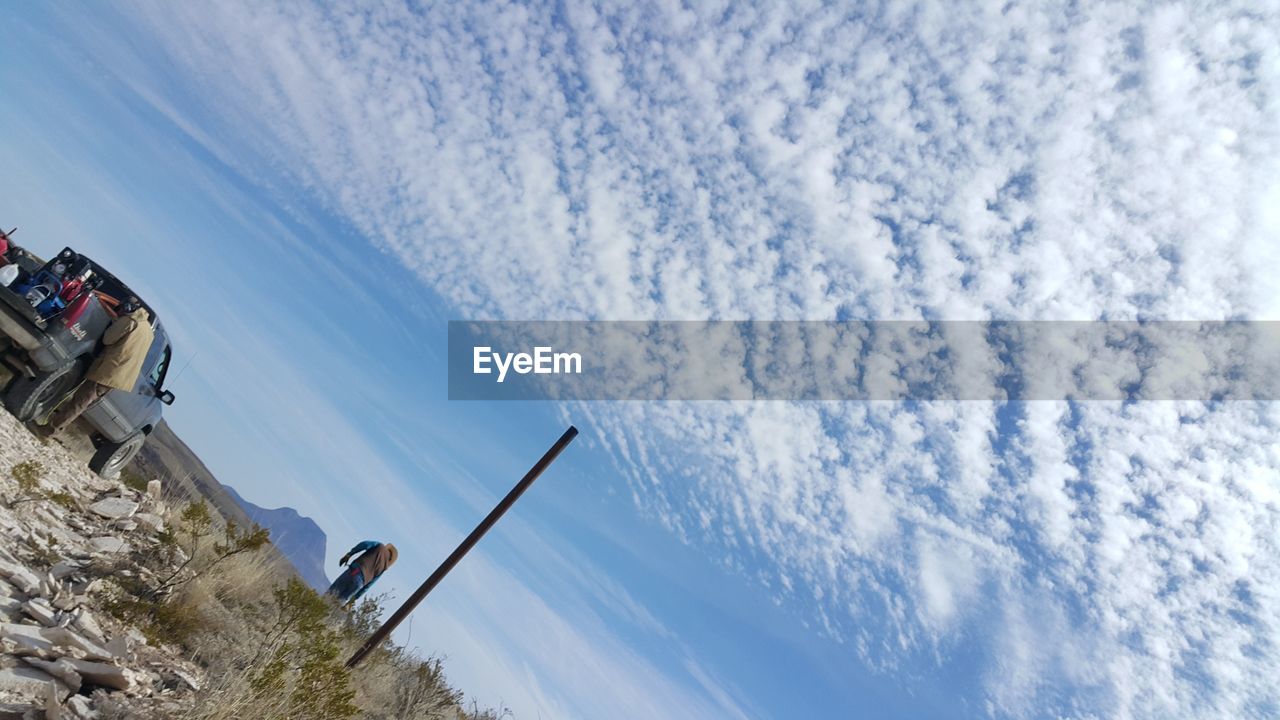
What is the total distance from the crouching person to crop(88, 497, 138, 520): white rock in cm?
484

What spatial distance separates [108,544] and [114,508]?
1593 millimetres

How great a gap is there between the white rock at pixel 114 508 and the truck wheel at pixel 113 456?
7.95ft

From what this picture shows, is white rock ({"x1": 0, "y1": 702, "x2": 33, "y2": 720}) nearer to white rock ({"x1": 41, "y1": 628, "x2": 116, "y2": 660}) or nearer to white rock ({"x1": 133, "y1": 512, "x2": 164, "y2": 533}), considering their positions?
white rock ({"x1": 41, "y1": 628, "x2": 116, "y2": 660})

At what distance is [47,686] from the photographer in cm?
404

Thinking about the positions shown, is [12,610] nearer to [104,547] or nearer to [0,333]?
[104,547]

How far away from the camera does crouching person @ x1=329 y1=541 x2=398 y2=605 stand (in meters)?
13.1

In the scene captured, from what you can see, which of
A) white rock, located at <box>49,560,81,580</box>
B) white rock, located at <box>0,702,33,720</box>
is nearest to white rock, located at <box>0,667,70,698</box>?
white rock, located at <box>0,702,33,720</box>

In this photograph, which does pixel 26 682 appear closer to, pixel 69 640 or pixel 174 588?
pixel 69 640

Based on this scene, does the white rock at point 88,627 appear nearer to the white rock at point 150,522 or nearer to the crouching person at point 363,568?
the white rock at point 150,522

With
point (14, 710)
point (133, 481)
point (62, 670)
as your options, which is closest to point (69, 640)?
point (62, 670)

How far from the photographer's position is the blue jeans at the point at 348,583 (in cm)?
1302

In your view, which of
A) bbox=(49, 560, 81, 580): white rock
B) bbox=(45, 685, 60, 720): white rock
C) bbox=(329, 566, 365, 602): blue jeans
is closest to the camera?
bbox=(45, 685, 60, 720): white rock

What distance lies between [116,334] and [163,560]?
390cm

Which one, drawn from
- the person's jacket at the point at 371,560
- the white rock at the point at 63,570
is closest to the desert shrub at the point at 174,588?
the white rock at the point at 63,570
